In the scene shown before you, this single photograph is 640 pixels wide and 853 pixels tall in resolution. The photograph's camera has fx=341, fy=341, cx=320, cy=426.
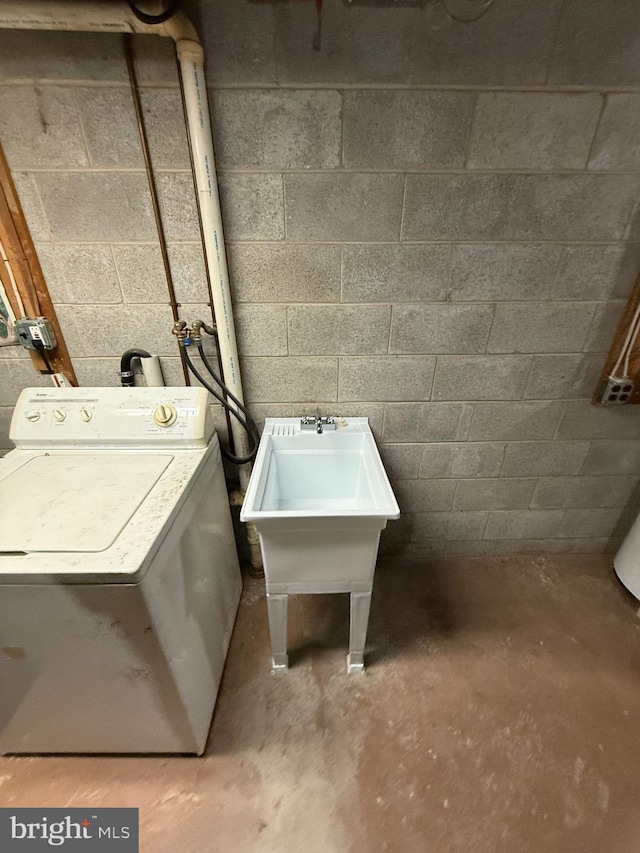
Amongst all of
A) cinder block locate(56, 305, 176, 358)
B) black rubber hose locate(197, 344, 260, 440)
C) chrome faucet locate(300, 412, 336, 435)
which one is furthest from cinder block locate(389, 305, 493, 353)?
cinder block locate(56, 305, 176, 358)

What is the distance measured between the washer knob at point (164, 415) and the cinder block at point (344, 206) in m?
0.70

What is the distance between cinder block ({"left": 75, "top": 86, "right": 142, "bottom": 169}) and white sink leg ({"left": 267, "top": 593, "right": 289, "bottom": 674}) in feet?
4.62

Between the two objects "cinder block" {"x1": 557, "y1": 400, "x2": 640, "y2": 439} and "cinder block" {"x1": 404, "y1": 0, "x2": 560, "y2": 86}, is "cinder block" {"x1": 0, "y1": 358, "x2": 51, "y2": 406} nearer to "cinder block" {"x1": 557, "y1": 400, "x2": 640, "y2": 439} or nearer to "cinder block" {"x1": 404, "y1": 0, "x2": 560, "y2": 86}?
"cinder block" {"x1": 404, "y1": 0, "x2": 560, "y2": 86}

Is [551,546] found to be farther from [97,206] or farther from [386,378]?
[97,206]

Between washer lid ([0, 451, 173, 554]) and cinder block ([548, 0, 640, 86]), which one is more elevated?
cinder block ([548, 0, 640, 86])

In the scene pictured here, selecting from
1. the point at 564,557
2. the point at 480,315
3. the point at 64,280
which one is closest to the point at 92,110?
the point at 64,280

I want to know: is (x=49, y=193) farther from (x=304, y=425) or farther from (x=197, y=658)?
(x=197, y=658)

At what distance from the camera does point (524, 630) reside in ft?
4.63

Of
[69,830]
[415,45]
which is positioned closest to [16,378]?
[69,830]

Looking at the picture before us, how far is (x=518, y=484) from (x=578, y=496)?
31 cm

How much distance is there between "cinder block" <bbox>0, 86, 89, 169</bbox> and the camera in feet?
3.14

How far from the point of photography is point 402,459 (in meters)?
1.49

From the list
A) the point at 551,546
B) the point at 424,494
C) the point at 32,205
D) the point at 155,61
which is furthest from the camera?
the point at 551,546

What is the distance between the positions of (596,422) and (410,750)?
1.41 meters
